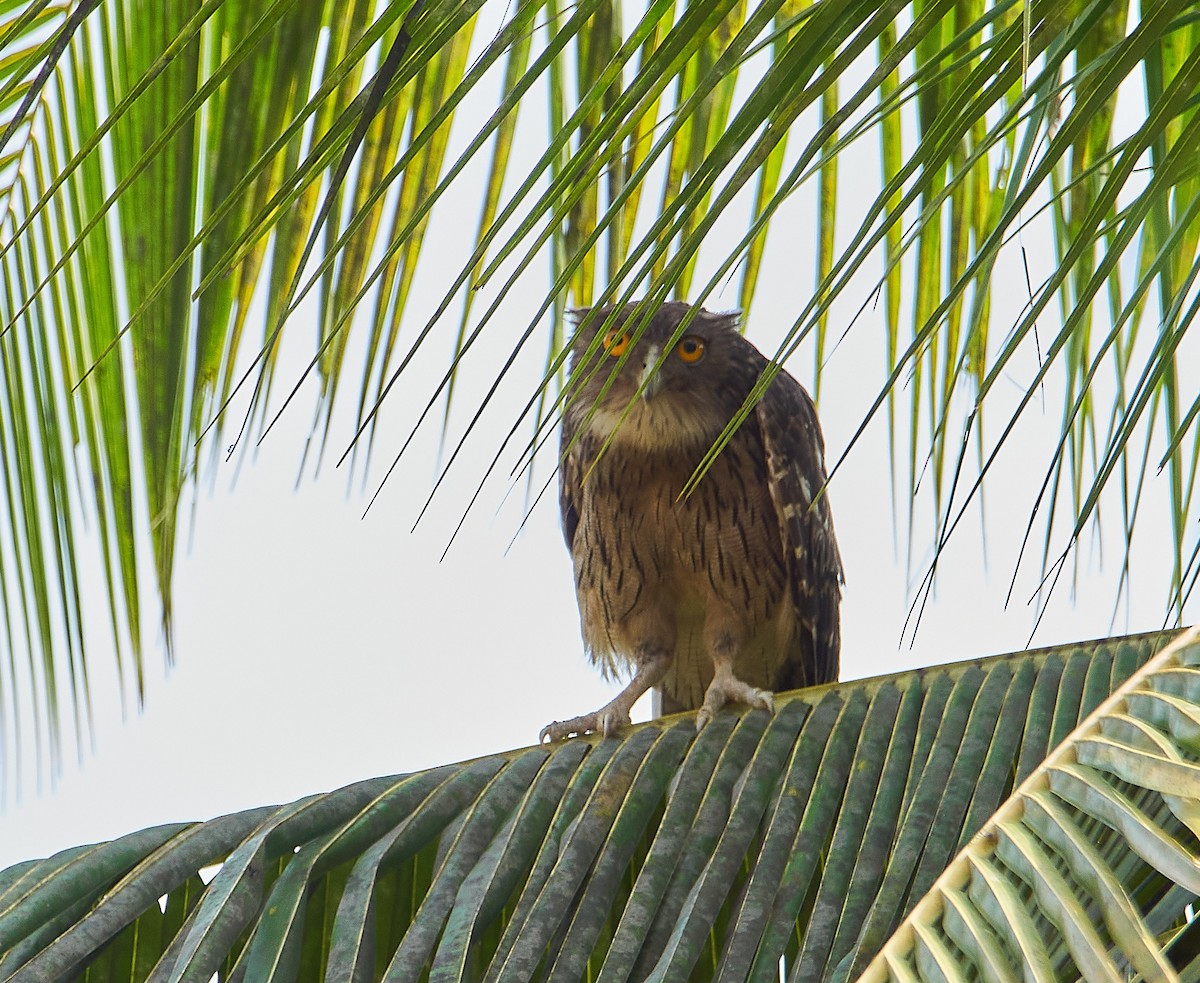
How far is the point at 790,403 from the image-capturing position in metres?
4.62

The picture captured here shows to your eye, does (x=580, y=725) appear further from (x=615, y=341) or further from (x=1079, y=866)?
(x=1079, y=866)

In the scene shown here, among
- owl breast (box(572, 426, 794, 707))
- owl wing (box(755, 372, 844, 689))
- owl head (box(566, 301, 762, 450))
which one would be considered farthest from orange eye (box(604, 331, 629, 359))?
owl wing (box(755, 372, 844, 689))

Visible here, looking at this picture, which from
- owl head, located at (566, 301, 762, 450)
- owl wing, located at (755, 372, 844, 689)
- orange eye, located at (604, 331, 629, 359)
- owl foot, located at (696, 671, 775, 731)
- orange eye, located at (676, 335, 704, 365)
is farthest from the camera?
orange eye, located at (676, 335, 704, 365)

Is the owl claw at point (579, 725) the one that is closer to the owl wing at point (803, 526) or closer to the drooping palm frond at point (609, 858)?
the drooping palm frond at point (609, 858)

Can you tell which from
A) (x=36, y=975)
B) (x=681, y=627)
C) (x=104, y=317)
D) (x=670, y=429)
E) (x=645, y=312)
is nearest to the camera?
(x=645, y=312)

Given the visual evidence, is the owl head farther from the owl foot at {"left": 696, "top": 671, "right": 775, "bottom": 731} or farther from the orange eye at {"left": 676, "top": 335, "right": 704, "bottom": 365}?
the owl foot at {"left": 696, "top": 671, "right": 775, "bottom": 731}

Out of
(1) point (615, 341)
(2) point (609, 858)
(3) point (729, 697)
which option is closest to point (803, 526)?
(3) point (729, 697)

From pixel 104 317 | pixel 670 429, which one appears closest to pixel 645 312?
pixel 104 317

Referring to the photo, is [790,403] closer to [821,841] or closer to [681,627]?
[681,627]

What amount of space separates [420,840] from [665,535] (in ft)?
7.42

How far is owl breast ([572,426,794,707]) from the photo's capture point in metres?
4.43

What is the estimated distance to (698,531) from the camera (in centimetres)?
443

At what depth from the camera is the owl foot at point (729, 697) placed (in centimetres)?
272

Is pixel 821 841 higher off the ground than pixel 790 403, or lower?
lower
